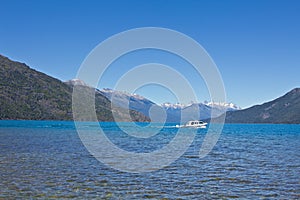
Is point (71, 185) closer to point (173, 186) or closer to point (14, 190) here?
point (14, 190)

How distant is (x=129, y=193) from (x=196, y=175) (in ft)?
35.8

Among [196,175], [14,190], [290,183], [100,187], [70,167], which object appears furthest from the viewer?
[70,167]

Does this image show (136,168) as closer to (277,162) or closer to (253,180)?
(253,180)

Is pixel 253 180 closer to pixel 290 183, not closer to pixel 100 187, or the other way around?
pixel 290 183

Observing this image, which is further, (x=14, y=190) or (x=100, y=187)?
(x=100, y=187)

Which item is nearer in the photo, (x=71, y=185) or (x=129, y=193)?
(x=129, y=193)

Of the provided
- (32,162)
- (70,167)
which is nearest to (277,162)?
(70,167)

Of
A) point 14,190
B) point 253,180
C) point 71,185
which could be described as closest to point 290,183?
point 253,180

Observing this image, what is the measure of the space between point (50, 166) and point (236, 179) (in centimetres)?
2006

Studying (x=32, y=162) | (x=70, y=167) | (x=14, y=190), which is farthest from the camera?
(x=32, y=162)

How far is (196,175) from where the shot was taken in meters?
35.4

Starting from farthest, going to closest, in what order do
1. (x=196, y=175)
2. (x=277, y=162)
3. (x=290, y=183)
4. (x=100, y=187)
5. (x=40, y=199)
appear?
(x=277, y=162), (x=196, y=175), (x=290, y=183), (x=100, y=187), (x=40, y=199)

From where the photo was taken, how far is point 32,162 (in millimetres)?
41250

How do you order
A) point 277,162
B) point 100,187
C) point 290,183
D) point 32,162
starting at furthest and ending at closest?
point 277,162 → point 32,162 → point 290,183 → point 100,187
